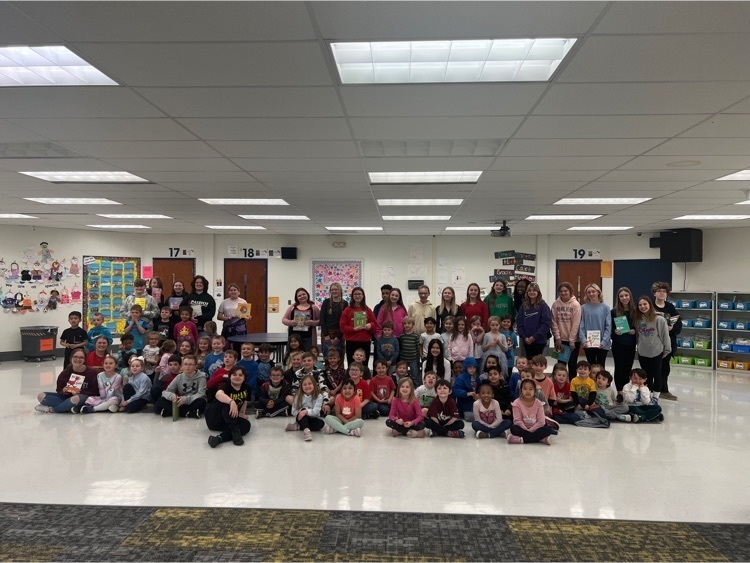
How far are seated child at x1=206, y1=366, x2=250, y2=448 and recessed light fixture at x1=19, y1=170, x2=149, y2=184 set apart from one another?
246cm

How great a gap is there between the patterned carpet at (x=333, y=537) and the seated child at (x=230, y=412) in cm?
152

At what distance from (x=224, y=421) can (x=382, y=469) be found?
5.95 ft

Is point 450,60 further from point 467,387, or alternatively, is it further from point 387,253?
point 387,253

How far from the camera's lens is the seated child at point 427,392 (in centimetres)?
542

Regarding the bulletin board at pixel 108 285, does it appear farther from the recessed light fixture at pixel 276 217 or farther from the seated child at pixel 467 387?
the seated child at pixel 467 387

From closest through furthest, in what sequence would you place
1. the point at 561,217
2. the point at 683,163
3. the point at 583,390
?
1. the point at 683,163
2. the point at 583,390
3. the point at 561,217

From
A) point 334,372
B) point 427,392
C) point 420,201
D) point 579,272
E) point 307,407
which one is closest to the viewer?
point 307,407

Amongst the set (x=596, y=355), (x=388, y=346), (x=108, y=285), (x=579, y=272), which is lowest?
(x=596, y=355)

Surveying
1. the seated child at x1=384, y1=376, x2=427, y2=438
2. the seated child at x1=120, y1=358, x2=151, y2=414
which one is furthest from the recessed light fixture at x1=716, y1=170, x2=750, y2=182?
the seated child at x1=120, y1=358, x2=151, y2=414

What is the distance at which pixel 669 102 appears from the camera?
3178 mm

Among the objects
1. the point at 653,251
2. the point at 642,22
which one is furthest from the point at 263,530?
the point at 653,251

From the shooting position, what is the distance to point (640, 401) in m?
5.71

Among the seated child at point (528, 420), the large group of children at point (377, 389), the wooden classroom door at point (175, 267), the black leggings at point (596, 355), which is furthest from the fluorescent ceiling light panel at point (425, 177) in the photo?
the wooden classroom door at point (175, 267)

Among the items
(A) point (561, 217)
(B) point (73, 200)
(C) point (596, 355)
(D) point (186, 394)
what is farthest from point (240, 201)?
(A) point (561, 217)
